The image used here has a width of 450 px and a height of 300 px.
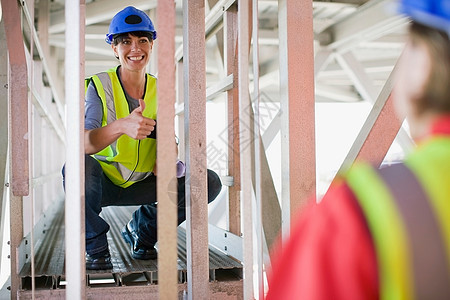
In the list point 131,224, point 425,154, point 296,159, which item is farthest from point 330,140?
point 425,154

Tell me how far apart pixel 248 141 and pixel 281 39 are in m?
0.42

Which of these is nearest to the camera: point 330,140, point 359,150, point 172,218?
point 172,218

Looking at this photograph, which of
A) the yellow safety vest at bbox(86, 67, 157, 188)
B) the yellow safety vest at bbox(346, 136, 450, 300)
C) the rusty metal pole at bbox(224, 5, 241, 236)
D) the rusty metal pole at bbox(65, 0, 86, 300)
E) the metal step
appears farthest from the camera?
the rusty metal pole at bbox(224, 5, 241, 236)

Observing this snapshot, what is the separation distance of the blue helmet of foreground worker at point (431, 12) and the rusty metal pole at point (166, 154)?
819 millimetres

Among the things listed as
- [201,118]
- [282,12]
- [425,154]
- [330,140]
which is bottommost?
[425,154]

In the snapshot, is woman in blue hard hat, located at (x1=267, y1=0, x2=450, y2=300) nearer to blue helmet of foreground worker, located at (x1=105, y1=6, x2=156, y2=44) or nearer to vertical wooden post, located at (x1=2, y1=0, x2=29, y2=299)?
vertical wooden post, located at (x1=2, y1=0, x2=29, y2=299)

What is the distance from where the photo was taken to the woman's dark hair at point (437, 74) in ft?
2.21

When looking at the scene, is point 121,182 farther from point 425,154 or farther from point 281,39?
point 425,154

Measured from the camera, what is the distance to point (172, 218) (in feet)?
4.64

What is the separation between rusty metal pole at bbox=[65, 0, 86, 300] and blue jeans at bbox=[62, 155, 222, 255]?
1.03 metres

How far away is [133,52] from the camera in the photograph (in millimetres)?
2854

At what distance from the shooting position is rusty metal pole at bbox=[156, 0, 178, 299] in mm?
1406

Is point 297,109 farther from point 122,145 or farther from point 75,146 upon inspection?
point 122,145

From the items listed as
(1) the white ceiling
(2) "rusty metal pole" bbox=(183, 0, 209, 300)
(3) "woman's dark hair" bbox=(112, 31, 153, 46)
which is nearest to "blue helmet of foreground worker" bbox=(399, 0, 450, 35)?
(2) "rusty metal pole" bbox=(183, 0, 209, 300)
